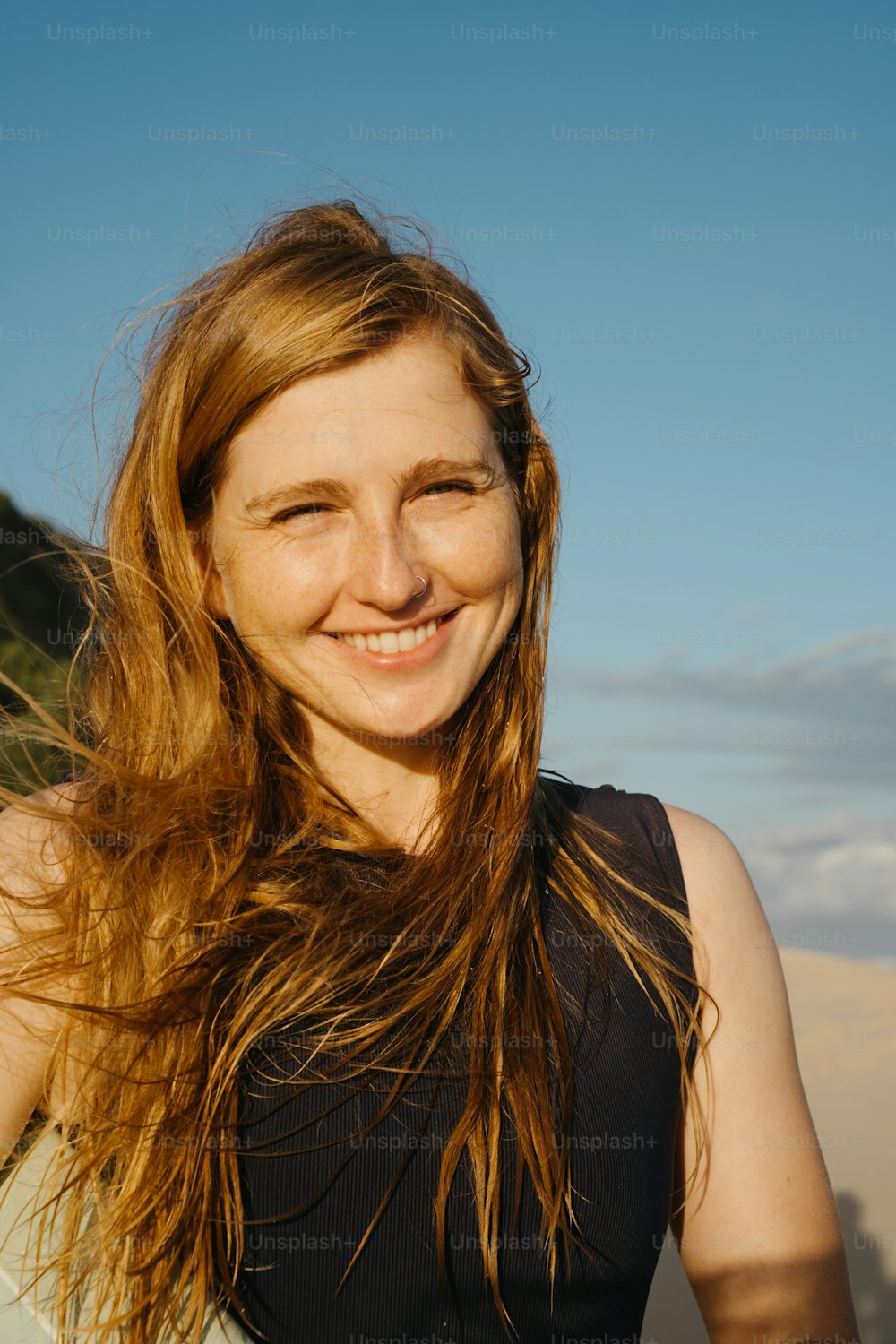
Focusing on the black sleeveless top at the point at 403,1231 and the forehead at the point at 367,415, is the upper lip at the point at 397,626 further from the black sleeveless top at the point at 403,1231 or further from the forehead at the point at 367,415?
the black sleeveless top at the point at 403,1231

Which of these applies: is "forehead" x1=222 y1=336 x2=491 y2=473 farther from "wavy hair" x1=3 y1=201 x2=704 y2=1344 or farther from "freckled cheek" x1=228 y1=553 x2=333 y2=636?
"freckled cheek" x1=228 y1=553 x2=333 y2=636

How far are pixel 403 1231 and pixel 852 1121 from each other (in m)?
6.29

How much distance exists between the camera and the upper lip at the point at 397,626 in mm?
1894

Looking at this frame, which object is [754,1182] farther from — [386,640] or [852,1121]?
[852,1121]

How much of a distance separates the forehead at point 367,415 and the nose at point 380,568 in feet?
0.40

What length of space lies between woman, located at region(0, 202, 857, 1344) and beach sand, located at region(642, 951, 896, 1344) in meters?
3.21

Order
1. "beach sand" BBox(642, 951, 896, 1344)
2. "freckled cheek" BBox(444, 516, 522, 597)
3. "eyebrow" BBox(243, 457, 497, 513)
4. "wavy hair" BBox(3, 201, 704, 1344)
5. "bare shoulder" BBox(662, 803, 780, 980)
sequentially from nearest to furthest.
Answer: "wavy hair" BBox(3, 201, 704, 1344)
"eyebrow" BBox(243, 457, 497, 513)
"freckled cheek" BBox(444, 516, 522, 597)
"bare shoulder" BBox(662, 803, 780, 980)
"beach sand" BBox(642, 951, 896, 1344)

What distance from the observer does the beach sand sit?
4961 mm

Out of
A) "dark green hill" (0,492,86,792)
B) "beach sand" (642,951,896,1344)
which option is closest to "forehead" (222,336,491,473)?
"dark green hill" (0,492,86,792)

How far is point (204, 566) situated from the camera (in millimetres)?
2047

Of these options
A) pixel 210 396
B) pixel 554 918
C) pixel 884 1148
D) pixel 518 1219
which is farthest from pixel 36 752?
pixel 884 1148

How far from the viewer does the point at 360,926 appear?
1.86 m

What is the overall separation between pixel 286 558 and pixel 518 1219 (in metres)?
1.10

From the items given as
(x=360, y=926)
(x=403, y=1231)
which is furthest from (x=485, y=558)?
(x=403, y=1231)
